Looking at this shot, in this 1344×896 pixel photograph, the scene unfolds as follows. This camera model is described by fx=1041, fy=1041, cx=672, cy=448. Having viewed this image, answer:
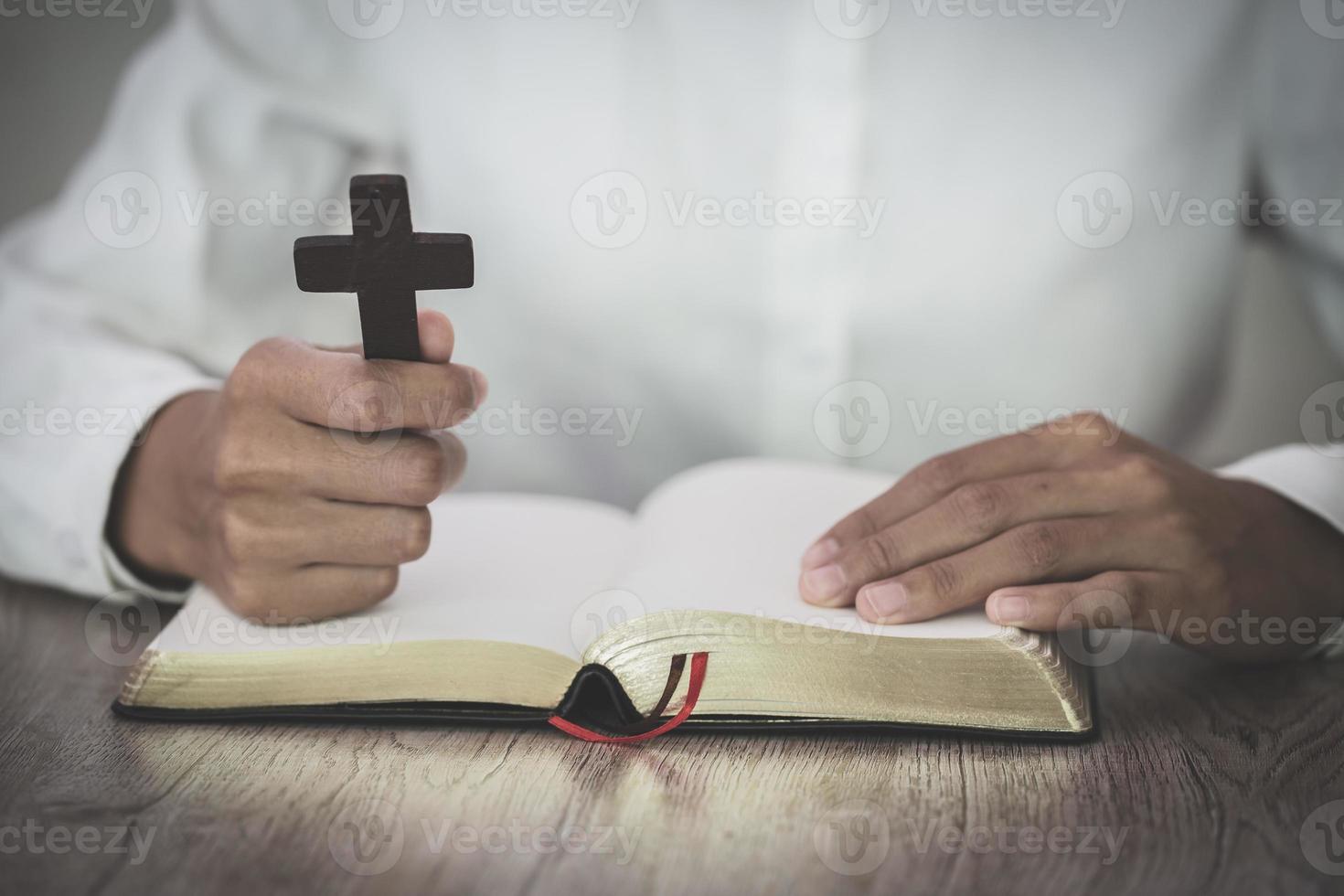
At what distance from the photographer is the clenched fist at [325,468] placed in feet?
2.52

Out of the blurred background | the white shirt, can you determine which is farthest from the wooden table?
the blurred background

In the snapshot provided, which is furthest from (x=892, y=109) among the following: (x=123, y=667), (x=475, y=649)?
(x=123, y=667)

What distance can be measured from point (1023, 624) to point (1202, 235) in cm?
105

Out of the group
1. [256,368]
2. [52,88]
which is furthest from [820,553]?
[52,88]

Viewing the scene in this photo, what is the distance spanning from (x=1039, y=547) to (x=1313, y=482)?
32 cm

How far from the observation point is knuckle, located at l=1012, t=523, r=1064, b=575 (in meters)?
0.80

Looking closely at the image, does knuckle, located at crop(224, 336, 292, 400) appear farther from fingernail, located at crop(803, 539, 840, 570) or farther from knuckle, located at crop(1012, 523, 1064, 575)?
knuckle, located at crop(1012, 523, 1064, 575)

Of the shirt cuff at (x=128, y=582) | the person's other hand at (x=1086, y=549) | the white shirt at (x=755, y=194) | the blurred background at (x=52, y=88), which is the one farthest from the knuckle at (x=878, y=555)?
the blurred background at (x=52, y=88)

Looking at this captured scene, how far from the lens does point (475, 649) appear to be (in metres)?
0.75

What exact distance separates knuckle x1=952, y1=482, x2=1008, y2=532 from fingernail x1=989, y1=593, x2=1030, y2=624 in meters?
0.08

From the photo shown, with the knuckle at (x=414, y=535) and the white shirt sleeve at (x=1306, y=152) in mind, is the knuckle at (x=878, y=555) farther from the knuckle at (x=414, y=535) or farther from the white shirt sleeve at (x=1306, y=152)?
the white shirt sleeve at (x=1306, y=152)

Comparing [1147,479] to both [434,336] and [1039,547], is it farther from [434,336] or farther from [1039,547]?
[434,336]

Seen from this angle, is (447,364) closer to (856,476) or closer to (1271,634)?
(856,476)

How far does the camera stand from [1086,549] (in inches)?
32.4
